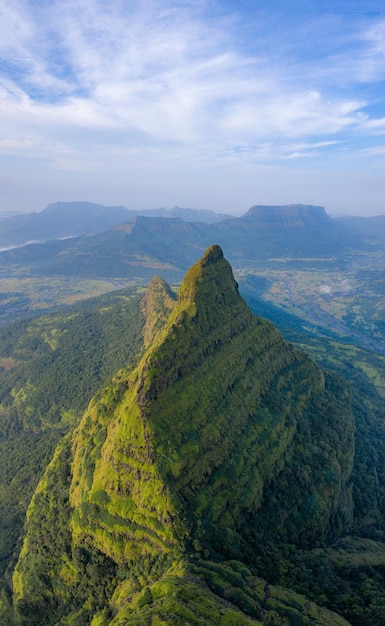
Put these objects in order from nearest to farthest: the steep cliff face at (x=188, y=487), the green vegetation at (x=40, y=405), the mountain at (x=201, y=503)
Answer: the mountain at (x=201, y=503), the steep cliff face at (x=188, y=487), the green vegetation at (x=40, y=405)

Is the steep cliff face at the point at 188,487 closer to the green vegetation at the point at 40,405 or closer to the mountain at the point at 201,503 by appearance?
the mountain at the point at 201,503

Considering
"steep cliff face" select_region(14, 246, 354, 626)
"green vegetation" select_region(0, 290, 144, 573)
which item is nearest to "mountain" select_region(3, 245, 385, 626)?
"steep cliff face" select_region(14, 246, 354, 626)

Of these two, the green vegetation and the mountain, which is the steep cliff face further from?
the green vegetation

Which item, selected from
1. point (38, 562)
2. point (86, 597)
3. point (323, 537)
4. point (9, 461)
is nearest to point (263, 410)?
point (323, 537)

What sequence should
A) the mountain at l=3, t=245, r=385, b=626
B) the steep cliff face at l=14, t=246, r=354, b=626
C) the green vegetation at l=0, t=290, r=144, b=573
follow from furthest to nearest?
the green vegetation at l=0, t=290, r=144, b=573 < the steep cliff face at l=14, t=246, r=354, b=626 < the mountain at l=3, t=245, r=385, b=626

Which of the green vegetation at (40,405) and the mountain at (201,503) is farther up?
the mountain at (201,503)

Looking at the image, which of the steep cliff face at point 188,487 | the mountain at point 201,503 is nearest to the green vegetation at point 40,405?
the steep cliff face at point 188,487
